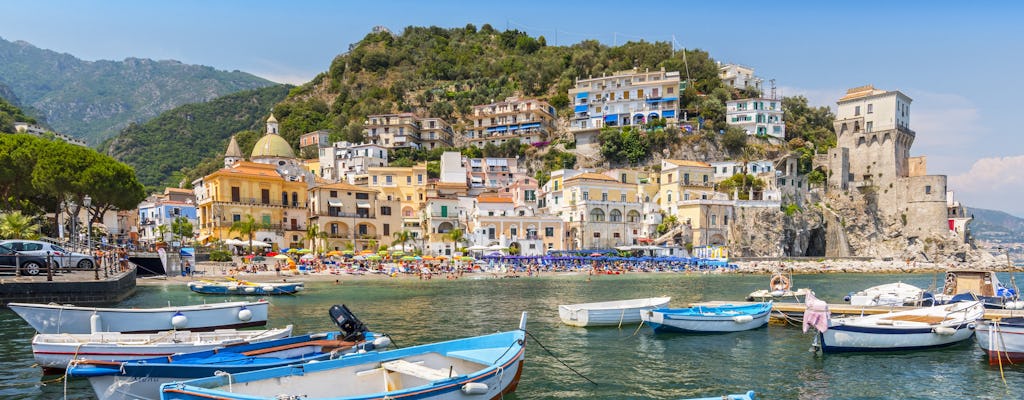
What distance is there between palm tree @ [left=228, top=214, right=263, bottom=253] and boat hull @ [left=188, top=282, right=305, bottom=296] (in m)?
22.2

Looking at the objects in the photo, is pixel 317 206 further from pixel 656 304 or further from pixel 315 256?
pixel 656 304

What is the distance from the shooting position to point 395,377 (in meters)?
10.9

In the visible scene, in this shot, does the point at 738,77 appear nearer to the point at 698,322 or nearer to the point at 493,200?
the point at 493,200

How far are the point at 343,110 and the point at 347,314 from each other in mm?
92308

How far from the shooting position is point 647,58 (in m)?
101

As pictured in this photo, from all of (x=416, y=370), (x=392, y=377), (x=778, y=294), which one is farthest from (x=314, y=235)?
(x=416, y=370)

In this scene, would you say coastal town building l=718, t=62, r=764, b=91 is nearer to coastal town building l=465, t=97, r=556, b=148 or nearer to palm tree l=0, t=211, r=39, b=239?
coastal town building l=465, t=97, r=556, b=148

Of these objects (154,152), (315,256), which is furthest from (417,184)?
(154,152)

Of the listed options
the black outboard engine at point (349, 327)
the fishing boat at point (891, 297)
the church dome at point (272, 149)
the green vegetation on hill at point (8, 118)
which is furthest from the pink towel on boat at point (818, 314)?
the green vegetation on hill at point (8, 118)

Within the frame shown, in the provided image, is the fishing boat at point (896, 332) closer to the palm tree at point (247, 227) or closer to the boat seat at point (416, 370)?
the boat seat at point (416, 370)

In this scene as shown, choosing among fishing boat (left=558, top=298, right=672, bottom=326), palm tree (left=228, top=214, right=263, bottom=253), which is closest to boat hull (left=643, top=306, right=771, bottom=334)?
fishing boat (left=558, top=298, right=672, bottom=326)

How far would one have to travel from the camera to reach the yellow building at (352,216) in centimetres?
6209

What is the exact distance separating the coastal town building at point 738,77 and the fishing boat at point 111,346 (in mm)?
94994

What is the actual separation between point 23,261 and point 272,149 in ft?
169
